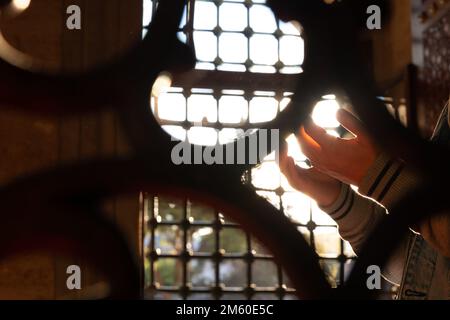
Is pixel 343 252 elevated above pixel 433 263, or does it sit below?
above

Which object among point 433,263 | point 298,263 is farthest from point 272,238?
point 433,263

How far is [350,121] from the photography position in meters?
0.43

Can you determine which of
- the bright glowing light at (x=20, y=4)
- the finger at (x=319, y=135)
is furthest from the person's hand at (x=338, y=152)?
the bright glowing light at (x=20, y=4)

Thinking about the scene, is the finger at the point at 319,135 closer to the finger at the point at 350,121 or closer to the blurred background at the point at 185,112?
the finger at the point at 350,121

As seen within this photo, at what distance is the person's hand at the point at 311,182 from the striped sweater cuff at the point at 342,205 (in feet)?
0.07

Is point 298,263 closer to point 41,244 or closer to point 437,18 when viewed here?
point 41,244

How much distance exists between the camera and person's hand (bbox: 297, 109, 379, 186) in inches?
17.6

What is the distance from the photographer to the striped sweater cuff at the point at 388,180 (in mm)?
434

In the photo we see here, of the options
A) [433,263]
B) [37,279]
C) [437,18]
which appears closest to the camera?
[433,263]

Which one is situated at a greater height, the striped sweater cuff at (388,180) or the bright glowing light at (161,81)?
the bright glowing light at (161,81)

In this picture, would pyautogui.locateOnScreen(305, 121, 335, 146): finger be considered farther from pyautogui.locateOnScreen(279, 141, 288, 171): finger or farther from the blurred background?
the blurred background
